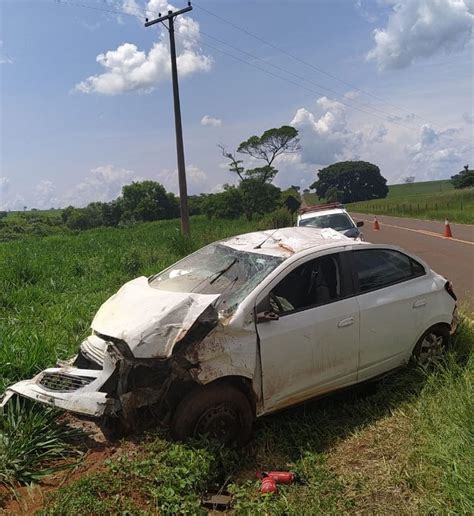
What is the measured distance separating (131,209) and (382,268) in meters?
75.2

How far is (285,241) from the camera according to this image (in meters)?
4.89

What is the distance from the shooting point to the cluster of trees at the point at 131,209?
7506 cm

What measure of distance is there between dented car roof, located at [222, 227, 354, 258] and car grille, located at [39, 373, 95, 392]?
1.89 meters

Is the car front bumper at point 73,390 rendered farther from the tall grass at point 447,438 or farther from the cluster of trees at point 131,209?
the cluster of trees at point 131,209

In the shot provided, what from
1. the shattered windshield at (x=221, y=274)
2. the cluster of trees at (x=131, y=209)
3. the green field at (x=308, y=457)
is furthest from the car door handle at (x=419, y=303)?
the cluster of trees at (x=131, y=209)

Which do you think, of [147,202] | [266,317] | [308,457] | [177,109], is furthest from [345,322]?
[147,202]

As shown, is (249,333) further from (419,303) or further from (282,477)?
(419,303)

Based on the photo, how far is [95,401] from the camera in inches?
145

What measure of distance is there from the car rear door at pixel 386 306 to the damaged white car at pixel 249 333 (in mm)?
12

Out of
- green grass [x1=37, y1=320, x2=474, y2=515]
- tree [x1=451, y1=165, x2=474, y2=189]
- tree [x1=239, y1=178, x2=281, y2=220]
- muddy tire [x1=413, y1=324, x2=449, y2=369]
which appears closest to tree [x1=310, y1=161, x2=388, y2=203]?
tree [x1=451, y1=165, x2=474, y2=189]

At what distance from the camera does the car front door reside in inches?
160

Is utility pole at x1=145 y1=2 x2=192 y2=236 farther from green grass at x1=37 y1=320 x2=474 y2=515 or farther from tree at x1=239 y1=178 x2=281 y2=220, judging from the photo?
tree at x1=239 y1=178 x2=281 y2=220

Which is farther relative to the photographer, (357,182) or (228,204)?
(357,182)

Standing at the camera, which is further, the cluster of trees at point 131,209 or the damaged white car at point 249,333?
the cluster of trees at point 131,209
